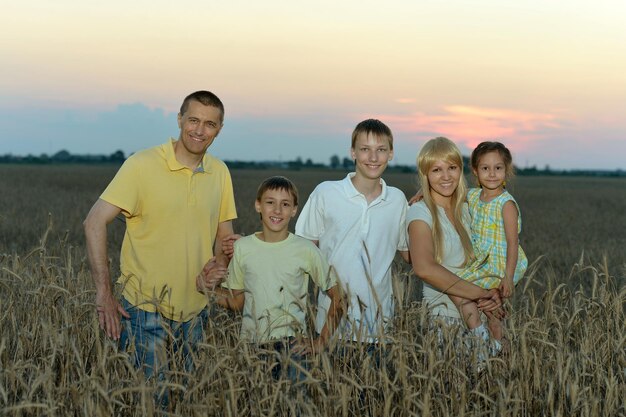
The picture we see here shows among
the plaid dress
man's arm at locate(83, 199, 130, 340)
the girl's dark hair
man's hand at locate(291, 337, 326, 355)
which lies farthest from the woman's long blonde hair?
man's arm at locate(83, 199, 130, 340)

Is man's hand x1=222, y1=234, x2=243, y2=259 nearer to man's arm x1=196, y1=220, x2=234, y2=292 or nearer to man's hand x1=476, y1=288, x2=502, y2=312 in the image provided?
man's arm x1=196, y1=220, x2=234, y2=292

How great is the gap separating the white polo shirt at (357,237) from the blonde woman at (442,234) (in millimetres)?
142

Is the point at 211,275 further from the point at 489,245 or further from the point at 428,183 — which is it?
the point at 489,245

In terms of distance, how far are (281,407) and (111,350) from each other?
4.02ft

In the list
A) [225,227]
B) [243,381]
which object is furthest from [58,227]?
[243,381]

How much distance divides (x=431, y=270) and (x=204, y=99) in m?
1.61

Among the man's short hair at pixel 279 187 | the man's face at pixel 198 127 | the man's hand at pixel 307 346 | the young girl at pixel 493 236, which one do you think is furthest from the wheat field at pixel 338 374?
the man's face at pixel 198 127

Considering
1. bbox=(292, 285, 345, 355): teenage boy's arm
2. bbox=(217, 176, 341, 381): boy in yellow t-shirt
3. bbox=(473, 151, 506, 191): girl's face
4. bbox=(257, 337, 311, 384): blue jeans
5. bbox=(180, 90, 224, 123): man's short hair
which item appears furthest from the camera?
bbox=(473, 151, 506, 191): girl's face

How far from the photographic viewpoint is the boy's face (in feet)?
13.3

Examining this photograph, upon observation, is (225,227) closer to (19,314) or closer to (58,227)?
(19,314)

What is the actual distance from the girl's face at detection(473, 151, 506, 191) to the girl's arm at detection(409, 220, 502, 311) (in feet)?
2.11

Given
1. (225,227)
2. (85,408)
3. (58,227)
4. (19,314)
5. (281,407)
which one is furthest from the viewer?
(58,227)

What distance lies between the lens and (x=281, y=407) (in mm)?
3453

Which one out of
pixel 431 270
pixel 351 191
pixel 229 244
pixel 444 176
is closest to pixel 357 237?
pixel 351 191
